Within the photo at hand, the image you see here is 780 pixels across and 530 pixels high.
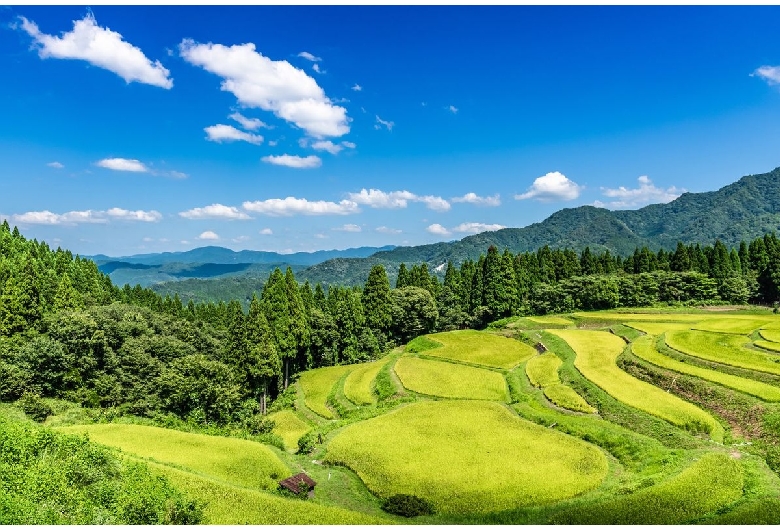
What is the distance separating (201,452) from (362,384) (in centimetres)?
1995

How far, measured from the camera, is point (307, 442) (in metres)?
28.9

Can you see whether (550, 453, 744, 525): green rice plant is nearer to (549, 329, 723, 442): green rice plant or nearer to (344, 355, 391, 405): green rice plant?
(549, 329, 723, 442): green rice plant

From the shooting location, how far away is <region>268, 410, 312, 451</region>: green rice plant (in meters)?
33.8

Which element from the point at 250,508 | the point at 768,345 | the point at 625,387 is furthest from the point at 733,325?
the point at 250,508

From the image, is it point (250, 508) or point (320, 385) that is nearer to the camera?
point (250, 508)

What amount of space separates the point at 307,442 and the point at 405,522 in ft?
40.0

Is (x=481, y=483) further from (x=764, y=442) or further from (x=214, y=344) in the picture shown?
(x=214, y=344)

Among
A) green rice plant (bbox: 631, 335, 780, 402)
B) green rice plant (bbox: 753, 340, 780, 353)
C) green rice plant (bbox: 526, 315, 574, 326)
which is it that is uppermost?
green rice plant (bbox: 753, 340, 780, 353)

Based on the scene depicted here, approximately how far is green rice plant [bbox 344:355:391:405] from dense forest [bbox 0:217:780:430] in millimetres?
7540

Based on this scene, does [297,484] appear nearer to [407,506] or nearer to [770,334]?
[407,506]

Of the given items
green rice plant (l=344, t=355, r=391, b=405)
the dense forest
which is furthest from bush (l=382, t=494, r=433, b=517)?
green rice plant (l=344, t=355, r=391, b=405)

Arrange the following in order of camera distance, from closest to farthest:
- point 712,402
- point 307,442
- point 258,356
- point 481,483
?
1. point 481,483
2. point 712,402
3. point 307,442
4. point 258,356

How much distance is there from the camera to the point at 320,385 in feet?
155

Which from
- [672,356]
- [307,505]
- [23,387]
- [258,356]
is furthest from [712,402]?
[23,387]
